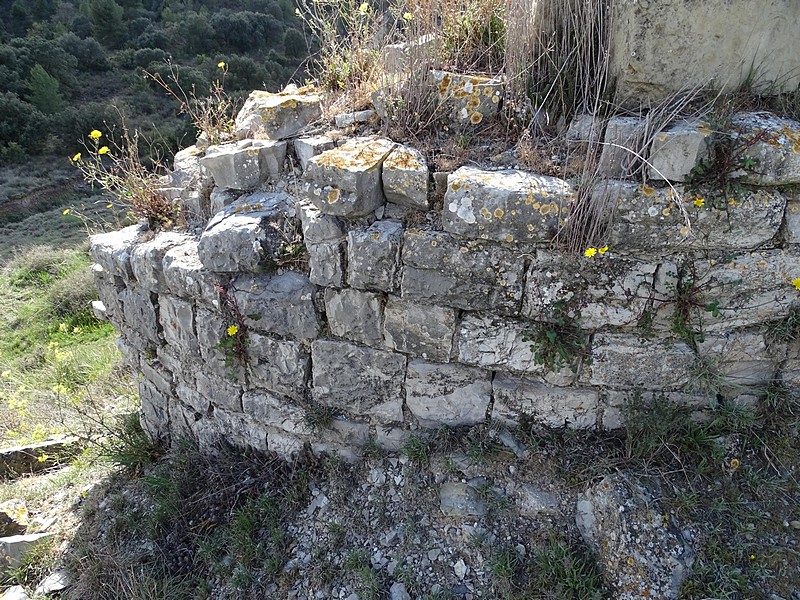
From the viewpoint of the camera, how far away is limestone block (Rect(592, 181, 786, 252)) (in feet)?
7.91

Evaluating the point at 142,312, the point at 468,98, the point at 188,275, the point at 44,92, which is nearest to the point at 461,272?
the point at 468,98

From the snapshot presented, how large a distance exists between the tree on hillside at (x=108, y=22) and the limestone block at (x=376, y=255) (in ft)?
83.7

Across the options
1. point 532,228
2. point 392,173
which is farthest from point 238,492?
point 532,228

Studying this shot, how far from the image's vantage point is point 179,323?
3.50m

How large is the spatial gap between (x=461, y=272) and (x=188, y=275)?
165 centimetres

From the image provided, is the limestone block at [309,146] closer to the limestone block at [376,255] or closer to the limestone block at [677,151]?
the limestone block at [376,255]

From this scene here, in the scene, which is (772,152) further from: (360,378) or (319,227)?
(360,378)

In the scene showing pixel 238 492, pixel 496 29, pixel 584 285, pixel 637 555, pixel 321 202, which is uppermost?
pixel 496 29

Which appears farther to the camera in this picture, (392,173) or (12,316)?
(12,316)

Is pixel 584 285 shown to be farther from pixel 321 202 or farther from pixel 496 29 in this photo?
pixel 496 29

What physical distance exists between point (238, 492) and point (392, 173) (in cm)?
213

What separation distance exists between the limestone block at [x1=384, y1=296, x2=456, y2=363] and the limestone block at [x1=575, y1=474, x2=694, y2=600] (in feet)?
3.31

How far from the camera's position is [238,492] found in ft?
11.0

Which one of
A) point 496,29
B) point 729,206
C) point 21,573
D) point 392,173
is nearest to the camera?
point 729,206
